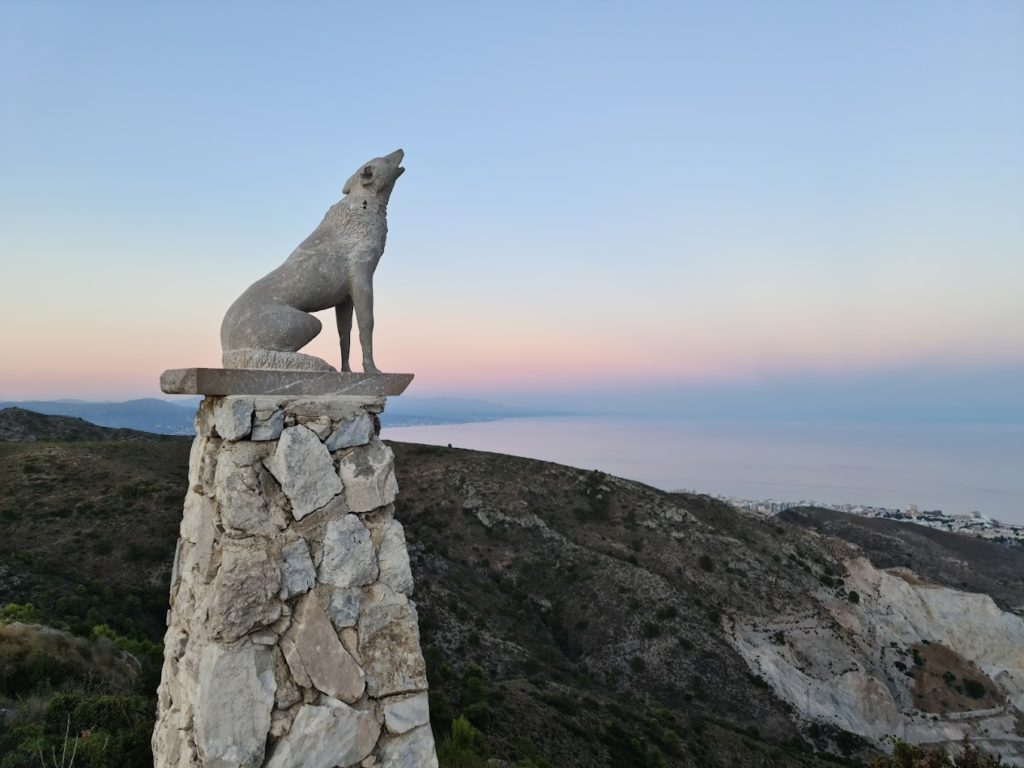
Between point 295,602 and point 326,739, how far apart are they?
863mm

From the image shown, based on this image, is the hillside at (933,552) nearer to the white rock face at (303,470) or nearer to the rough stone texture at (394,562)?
the rough stone texture at (394,562)

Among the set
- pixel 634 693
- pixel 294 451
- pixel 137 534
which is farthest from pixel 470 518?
pixel 294 451

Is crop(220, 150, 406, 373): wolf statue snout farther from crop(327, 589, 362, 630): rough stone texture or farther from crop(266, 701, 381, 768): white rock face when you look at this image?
crop(266, 701, 381, 768): white rock face

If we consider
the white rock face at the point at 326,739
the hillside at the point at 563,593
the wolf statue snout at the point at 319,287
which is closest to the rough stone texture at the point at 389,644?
the white rock face at the point at 326,739

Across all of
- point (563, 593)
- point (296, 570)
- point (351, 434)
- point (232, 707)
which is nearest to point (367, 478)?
point (351, 434)

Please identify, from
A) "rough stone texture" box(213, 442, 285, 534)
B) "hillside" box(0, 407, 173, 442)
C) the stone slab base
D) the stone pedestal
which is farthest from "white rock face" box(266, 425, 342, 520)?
"hillside" box(0, 407, 173, 442)

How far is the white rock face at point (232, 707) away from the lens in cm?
346

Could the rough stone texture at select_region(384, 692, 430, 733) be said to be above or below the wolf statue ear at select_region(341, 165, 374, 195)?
below

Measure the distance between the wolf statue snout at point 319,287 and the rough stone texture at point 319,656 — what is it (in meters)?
1.75

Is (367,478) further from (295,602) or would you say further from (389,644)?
(389,644)

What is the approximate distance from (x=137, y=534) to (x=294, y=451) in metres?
25.5

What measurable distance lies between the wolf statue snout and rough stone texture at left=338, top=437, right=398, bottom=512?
0.71 metres

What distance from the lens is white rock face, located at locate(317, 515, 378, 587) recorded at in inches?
153

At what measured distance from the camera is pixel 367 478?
4121 mm
